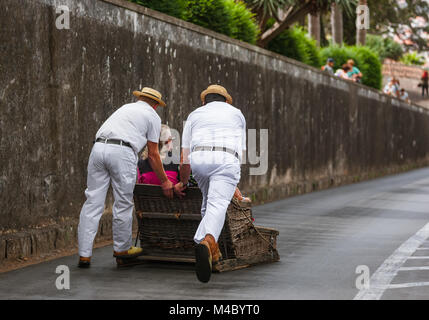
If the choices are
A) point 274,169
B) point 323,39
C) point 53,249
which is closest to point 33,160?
point 53,249

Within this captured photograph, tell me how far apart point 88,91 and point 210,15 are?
23.8 feet

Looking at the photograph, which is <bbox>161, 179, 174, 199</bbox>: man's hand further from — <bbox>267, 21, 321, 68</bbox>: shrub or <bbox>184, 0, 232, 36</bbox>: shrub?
<bbox>267, 21, 321, 68</bbox>: shrub

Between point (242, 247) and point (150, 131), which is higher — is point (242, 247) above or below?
below

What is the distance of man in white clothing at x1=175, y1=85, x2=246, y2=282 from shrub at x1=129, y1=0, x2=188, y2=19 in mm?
6751

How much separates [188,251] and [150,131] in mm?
1282

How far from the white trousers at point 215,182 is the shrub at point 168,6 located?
708cm

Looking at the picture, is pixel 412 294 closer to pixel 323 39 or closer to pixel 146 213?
pixel 146 213

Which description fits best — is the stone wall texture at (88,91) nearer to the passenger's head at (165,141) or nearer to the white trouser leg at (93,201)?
the white trouser leg at (93,201)

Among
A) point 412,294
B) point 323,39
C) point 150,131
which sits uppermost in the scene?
point 323,39

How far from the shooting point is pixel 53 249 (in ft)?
31.9

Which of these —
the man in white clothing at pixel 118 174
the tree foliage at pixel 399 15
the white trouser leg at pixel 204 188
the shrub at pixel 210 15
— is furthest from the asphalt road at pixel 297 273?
the tree foliage at pixel 399 15

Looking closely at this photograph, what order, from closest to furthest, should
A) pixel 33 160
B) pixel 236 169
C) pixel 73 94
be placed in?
1. pixel 236 169
2. pixel 33 160
3. pixel 73 94

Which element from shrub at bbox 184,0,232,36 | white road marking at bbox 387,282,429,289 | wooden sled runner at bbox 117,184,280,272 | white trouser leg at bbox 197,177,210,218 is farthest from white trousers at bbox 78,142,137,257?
shrub at bbox 184,0,232,36

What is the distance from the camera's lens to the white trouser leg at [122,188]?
27.4ft
